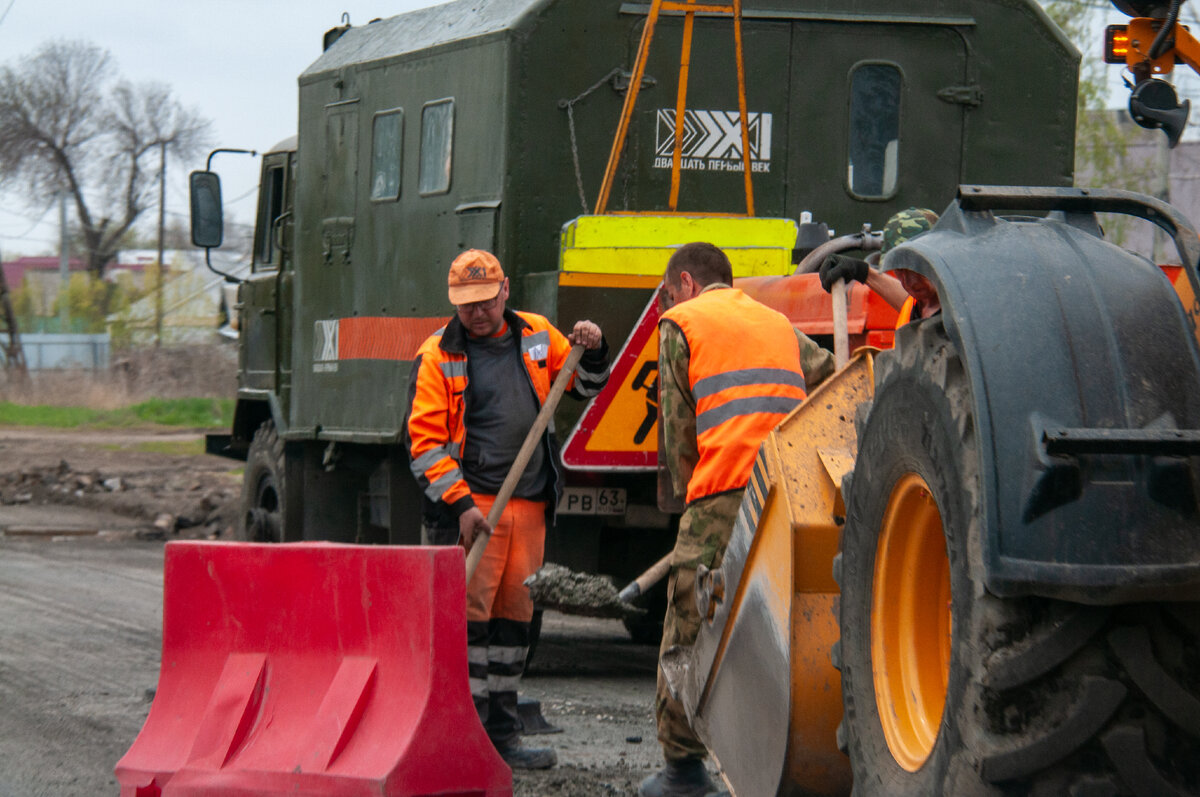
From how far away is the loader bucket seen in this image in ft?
12.2

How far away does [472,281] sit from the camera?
595cm

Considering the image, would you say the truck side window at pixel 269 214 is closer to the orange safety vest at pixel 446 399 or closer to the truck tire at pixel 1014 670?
the orange safety vest at pixel 446 399

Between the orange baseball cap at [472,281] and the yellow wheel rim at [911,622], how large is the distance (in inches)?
115

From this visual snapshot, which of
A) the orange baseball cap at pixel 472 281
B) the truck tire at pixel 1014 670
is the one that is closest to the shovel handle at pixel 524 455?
the orange baseball cap at pixel 472 281

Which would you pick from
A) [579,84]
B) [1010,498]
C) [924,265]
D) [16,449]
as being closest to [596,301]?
[579,84]

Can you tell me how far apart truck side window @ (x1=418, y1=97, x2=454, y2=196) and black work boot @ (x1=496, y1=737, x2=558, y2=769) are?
2.98m

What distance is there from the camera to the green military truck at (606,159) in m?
6.74

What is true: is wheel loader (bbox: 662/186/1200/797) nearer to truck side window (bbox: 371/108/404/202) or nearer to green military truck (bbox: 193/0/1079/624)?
green military truck (bbox: 193/0/1079/624)

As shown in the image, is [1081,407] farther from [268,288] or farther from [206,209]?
[206,209]

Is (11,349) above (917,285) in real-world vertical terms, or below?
below

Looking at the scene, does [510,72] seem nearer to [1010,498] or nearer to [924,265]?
[924,265]

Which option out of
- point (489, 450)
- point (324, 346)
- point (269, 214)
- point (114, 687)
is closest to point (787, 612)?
point (489, 450)

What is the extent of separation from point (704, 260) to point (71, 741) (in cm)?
295

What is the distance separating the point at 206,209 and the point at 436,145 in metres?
3.23
